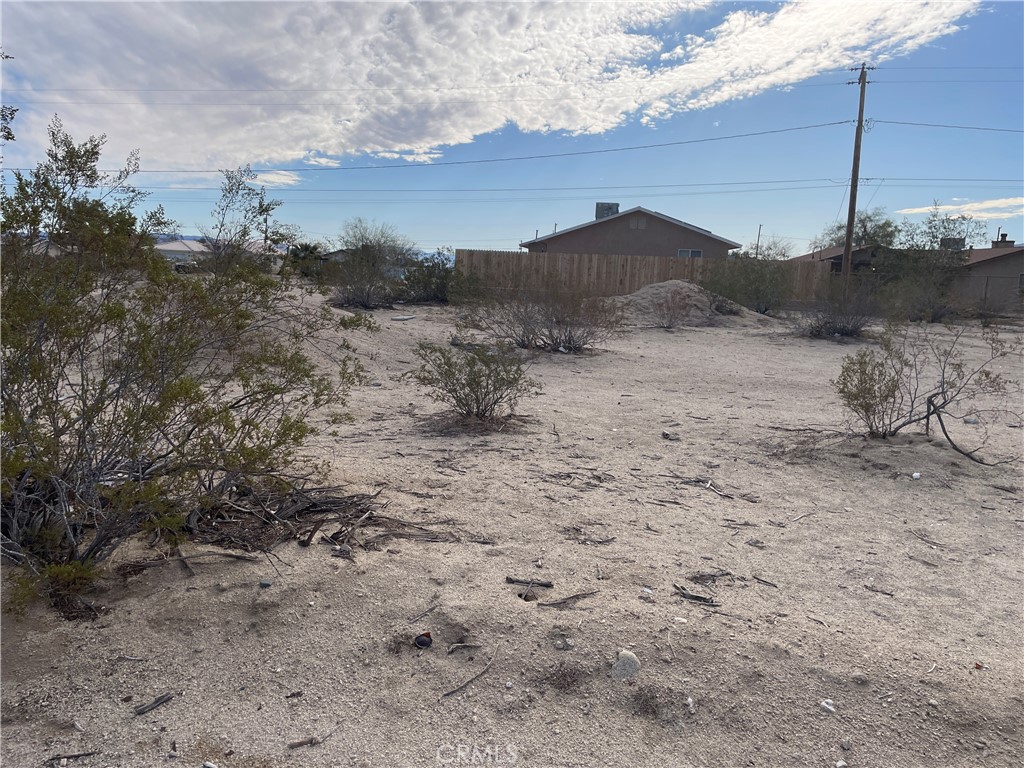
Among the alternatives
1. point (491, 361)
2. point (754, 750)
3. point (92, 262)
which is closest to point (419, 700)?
point (754, 750)

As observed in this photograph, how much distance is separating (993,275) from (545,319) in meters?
33.7

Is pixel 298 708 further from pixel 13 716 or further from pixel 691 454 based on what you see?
pixel 691 454

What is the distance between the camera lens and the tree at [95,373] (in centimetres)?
263

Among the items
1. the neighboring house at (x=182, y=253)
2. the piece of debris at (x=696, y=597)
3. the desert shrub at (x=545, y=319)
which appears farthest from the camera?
the desert shrub at (x=545, y=319)

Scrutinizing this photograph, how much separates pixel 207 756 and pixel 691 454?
4.37 m

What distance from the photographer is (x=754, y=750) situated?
226 cm

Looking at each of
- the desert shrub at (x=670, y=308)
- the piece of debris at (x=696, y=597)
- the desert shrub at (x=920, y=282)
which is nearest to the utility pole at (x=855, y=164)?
the desert shrub at (x=920, y=282)

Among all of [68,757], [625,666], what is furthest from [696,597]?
[68,757]

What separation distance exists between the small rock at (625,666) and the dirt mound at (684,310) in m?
16.7

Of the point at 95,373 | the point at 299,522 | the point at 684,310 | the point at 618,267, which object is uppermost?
the point at 618,267

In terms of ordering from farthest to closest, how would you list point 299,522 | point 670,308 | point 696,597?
1. point 670,308
2. point 299,522
3. point 696,597

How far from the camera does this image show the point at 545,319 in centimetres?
1296

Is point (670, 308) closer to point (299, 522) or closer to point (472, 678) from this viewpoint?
point (299, 522)

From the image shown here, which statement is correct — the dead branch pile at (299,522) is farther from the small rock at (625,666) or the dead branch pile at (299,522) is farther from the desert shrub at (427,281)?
the desert shrub at (427,281)
